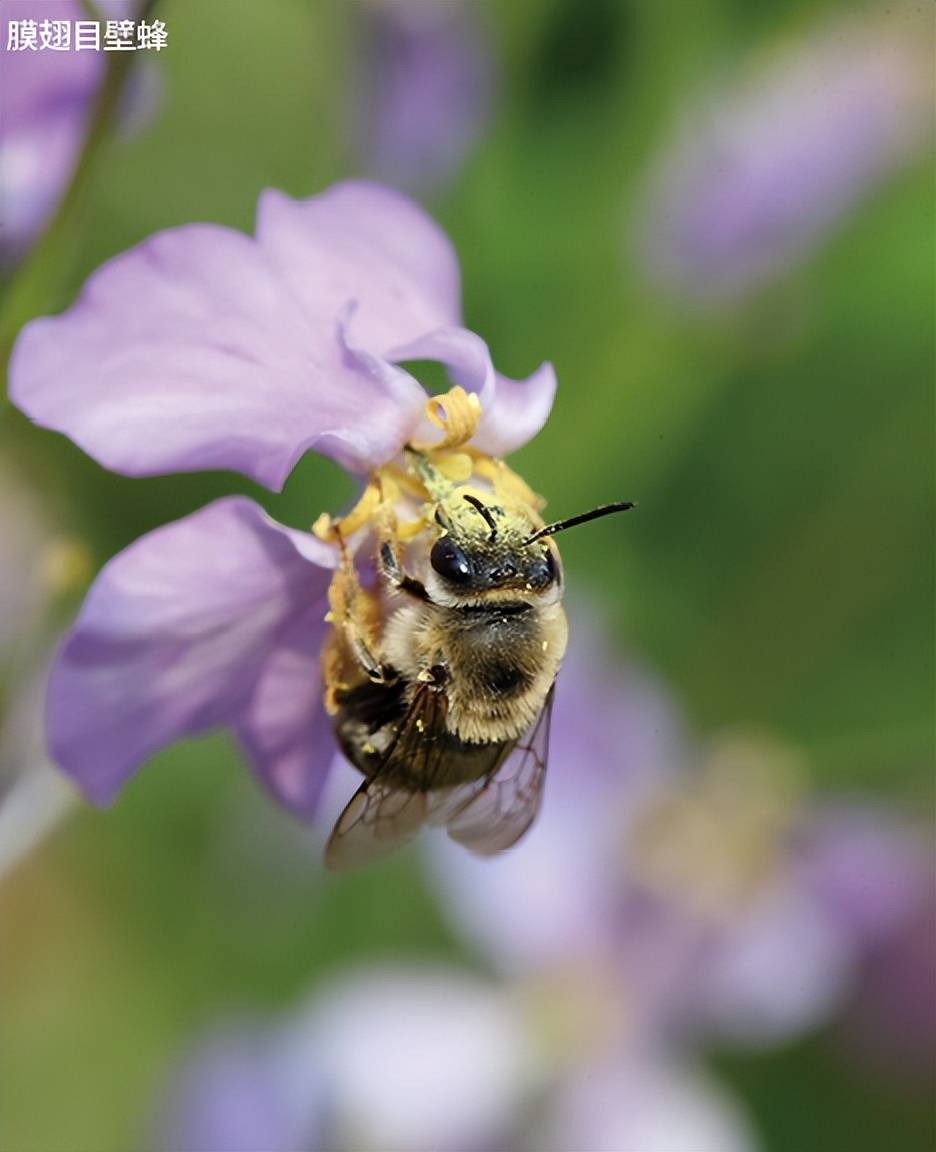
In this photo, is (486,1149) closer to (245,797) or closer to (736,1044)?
(736,1044)

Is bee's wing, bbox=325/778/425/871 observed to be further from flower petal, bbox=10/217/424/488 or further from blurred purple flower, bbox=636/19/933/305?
blurred purple flower, bbox=636/19/933/305

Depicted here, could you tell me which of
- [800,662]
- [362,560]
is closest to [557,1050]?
[800,662]

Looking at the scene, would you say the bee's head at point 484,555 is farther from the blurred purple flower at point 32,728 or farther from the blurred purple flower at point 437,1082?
the blurred purple flower at point 437,1082

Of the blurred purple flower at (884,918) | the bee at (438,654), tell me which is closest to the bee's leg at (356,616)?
the bee at (438,654)

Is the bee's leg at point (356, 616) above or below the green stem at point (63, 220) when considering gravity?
below

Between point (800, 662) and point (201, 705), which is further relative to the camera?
point (800, 662)

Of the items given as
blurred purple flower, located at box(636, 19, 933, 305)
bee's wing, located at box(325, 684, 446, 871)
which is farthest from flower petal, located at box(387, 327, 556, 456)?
blurred purple flower, located at box(636, 19, 933, 305)
